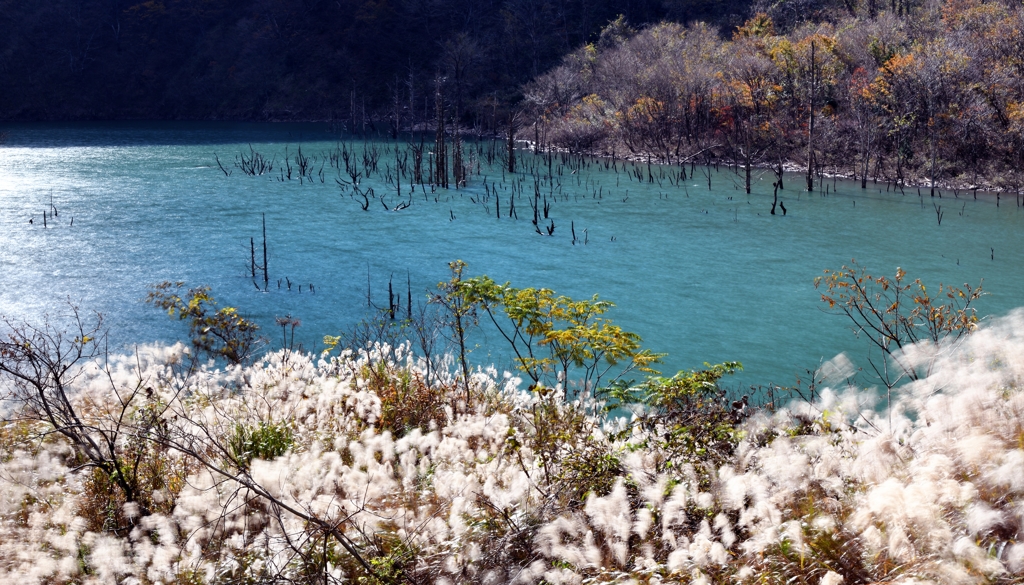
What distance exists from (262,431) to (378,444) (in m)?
1.61

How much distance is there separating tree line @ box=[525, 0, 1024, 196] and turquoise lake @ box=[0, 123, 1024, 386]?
474cm

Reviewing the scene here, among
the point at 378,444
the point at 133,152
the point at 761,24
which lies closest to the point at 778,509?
the point at 378,444

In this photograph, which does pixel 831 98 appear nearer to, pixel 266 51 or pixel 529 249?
pixel 529 249

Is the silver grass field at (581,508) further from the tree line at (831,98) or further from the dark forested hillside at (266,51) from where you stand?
the dark forested hillside at (266,51)

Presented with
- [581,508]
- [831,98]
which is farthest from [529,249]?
[831,98]

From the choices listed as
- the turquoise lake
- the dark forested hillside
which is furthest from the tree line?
the dark forested hillside

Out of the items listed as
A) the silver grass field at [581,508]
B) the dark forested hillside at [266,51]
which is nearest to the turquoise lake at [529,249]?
the silver grass field at [581,508]

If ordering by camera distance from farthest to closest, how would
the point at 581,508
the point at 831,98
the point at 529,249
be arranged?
the point at 831,98
the point at 529,249
the point at 581,508

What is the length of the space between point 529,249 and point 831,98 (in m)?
28.1

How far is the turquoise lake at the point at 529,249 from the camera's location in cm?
1520

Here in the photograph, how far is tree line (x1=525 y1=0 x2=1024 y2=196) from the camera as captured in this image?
34469mm

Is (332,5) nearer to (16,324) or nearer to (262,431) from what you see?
(16,324)

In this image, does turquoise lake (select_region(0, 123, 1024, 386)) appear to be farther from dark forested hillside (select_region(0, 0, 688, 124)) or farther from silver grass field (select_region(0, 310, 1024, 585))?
dark forested hillside (select_region(0, 0, 688, 124))

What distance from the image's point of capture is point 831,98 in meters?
42.4
